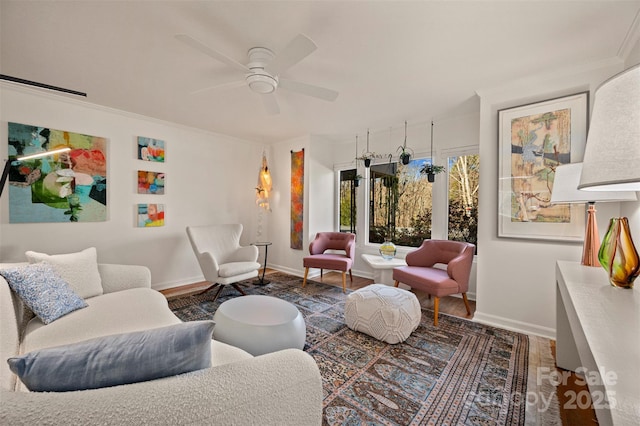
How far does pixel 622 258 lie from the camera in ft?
4.18

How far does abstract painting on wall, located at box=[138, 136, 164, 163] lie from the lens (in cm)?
356

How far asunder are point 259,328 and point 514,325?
2457 mm

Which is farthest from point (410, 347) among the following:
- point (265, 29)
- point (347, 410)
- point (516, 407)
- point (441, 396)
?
point (265, 29)

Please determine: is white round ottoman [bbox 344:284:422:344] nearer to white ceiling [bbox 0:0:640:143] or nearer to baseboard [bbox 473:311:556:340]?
baseboard [bbox 473:311:556:340]

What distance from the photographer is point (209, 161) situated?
14.1 ft

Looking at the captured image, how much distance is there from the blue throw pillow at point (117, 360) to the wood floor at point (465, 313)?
199 cm

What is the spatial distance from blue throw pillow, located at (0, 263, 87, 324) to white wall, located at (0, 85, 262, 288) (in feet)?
5.42

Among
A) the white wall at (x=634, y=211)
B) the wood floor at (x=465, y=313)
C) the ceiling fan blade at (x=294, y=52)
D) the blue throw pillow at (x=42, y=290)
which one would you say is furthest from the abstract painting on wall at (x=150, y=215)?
the white wall at (x=634, y=211)

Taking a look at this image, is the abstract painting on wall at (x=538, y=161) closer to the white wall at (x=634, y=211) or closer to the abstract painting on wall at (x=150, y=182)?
the white wall at (x=634, y=211)

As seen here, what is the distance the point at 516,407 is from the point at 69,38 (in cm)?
393

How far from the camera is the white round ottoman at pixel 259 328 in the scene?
1.75 meters

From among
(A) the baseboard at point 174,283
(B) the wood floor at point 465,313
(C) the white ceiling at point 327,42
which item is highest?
(C) the white ceiling at point 327,42

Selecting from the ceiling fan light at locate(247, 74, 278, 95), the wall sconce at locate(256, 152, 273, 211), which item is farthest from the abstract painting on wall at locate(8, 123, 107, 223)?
the ceiling fan light at locate(247, 74, 278, 95)

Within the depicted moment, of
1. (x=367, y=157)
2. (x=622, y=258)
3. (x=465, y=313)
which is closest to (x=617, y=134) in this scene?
(x=622, y=258)
